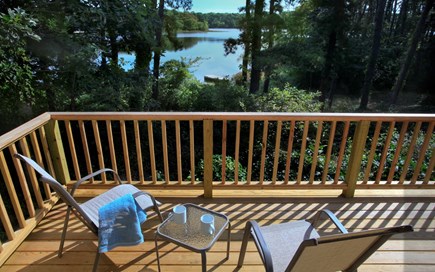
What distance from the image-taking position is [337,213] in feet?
8.34

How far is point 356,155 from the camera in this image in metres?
2.55

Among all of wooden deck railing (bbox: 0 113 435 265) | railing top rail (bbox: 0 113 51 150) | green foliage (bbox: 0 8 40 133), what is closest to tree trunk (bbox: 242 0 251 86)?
green foliage (bbox: 0 8 40 133)

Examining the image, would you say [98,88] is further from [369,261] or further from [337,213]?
[369,261]

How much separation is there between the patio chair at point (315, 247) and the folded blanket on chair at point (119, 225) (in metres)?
0.74

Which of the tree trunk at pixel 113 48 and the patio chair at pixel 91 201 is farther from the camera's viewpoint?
the tree trunk at pixel 113 48

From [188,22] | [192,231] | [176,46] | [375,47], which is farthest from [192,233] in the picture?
[375,47]

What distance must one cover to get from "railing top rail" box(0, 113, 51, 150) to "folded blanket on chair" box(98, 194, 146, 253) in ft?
2.94

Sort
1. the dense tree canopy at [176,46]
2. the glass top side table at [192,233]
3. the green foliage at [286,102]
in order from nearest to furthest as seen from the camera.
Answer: the glass top side table at [192,233], the dense tree canopy at [176,46], the green foliage at [286,102]

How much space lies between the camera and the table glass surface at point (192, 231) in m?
1.61

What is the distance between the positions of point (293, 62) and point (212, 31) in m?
3.36

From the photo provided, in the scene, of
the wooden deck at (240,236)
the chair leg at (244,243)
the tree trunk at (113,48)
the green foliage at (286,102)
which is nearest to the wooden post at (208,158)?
the wooden deck at (240,236)

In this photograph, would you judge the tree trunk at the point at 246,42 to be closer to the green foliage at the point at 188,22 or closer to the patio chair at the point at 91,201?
the green foliage at the point at 188,22

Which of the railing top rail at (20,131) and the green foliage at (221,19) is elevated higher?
the green foliage at (221,19)

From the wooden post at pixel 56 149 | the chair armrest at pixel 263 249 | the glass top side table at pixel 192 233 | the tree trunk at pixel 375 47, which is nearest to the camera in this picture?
the chair armrest at pixel 263 249
